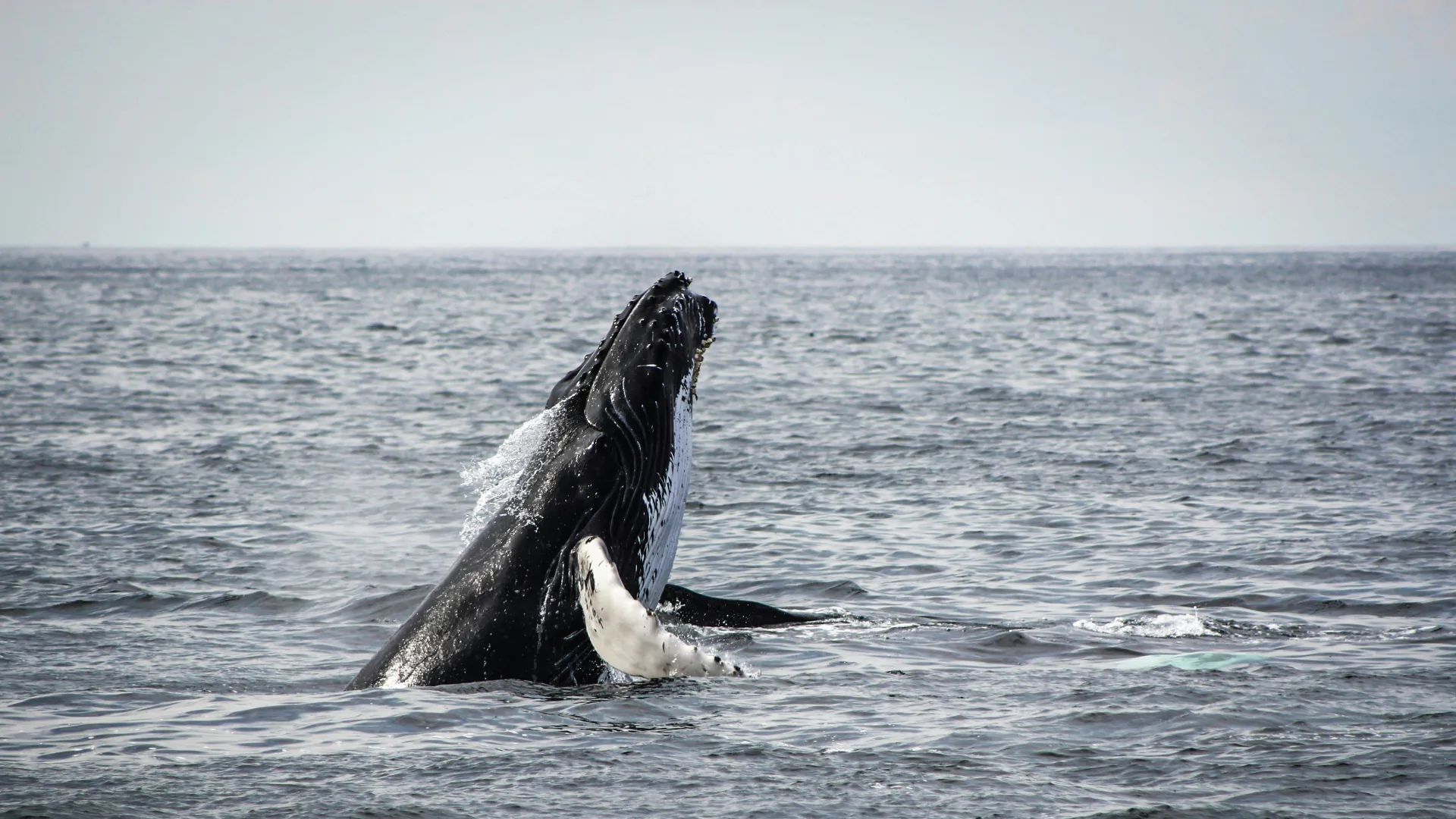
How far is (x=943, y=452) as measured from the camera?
20328mm

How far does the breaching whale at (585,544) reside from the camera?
303 inches

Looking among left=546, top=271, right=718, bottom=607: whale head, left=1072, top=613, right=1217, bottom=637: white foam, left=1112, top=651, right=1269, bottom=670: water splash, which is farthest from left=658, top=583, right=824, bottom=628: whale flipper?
left=1072, top=613, right=1217, bottom=637: white foam

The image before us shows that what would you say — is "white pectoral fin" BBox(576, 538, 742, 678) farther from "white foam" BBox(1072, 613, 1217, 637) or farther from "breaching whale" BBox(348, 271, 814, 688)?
"white foam" BBox(1072, 613, 1217, 637)

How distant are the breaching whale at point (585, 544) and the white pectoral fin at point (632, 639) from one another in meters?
0.01

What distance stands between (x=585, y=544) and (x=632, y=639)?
0.75 m

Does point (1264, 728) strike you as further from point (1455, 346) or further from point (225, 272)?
point (225, 272)

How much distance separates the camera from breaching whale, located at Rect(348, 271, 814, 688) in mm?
7699

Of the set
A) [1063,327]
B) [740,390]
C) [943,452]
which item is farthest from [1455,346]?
[943,452]

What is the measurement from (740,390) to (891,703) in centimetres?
2263

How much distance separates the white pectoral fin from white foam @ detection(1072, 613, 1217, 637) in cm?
408

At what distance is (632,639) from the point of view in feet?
22.7

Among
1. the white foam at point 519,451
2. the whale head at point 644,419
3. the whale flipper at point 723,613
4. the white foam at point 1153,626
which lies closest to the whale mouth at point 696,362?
the whale head at point 644,419

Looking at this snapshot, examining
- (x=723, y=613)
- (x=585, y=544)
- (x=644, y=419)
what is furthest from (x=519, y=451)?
(x=723, y=613)

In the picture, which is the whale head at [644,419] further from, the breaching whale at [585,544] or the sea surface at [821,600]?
the sea surface at [821,600]
